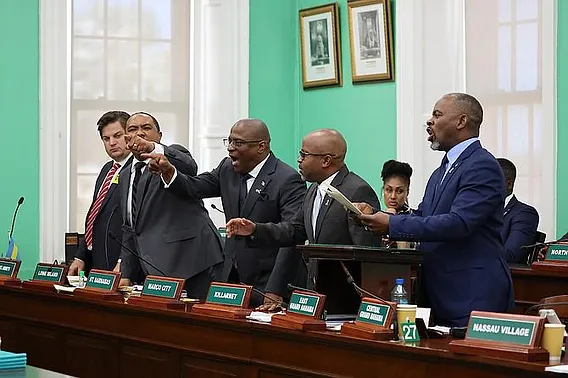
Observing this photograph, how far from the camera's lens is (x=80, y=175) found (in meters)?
8.09

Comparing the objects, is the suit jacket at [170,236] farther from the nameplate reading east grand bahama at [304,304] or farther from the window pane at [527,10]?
the window pane at [527,10]

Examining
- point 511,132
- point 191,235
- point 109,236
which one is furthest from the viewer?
point 511,132

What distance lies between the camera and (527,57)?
7.27 metres

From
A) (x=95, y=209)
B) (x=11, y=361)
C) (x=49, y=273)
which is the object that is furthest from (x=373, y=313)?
(x=95, y=209)

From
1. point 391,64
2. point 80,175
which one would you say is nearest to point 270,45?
point 391,64

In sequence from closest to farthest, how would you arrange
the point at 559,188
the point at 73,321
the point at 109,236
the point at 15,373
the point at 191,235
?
the point at 15,373 → the point at 73,321 → the point at 191,235 → the point at 109,236 → the point at 559,188

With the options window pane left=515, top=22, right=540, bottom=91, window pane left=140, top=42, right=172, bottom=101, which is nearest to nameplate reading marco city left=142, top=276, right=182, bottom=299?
window pane left=515, top=22, right=540, bottom=91

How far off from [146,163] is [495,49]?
298 centimetres

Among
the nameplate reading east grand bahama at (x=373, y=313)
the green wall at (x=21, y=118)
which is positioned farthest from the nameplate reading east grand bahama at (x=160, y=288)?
the green wall at (x=21, y=118)

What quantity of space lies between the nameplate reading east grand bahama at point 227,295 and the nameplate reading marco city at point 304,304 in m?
0.30

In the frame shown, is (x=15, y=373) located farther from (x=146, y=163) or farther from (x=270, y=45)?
(x=270, y=45)

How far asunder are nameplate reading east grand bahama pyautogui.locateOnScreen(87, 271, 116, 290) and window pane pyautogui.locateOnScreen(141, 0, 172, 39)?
369 centimetres

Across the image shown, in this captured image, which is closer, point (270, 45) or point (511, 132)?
point (511, 132)

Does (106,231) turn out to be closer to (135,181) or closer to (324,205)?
(135,181)
